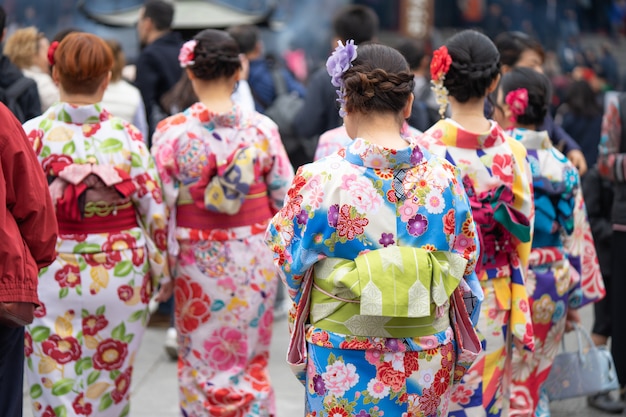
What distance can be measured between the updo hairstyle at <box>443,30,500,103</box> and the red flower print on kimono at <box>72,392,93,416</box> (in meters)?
2.03

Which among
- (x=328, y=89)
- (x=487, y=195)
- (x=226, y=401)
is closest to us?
(x=487, y=195)

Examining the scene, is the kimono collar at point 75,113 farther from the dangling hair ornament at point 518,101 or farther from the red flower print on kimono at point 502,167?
the dangling hair ornament at point 518,101

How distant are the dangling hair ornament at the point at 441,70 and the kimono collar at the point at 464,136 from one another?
0.07 m

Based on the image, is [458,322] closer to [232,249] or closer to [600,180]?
[232,249]

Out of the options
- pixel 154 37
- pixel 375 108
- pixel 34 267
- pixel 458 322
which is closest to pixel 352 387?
pixel 458 322

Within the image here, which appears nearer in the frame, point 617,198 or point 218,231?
point 218,231

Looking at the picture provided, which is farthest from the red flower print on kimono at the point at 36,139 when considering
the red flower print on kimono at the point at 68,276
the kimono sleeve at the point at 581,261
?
the kimono sleeve at the point at 581,261

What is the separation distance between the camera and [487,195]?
13.4 feet

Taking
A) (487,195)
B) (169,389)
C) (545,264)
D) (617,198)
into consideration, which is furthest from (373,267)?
(169,389)

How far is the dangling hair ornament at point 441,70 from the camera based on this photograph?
411cm

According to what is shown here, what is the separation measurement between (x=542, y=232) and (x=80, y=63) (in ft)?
7.13

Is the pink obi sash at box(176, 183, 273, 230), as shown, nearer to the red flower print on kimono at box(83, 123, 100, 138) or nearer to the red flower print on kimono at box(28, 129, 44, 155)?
the red flower print on kimono at box(83, 123, 100, 138)

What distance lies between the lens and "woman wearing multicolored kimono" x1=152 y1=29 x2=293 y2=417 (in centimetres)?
489

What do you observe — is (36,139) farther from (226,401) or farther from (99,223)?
(226,401)
